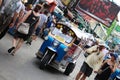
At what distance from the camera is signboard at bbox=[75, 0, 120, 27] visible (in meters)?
43.5

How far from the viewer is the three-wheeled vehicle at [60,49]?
12680 mm

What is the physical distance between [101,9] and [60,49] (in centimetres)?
3155

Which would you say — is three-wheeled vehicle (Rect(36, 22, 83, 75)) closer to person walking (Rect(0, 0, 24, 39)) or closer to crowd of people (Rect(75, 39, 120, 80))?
crowd of people (Rect(75, 39, 120, 80))

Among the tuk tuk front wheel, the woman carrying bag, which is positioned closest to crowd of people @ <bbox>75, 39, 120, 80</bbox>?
the tuk tuk front wheel

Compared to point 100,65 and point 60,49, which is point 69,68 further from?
point 100,65

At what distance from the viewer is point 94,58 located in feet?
37.9

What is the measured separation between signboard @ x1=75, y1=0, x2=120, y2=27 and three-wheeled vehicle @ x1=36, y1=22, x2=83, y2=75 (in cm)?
2944

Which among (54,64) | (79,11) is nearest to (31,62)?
(54,64)

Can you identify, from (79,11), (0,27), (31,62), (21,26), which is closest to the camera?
(0,27)

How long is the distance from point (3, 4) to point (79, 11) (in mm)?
32908

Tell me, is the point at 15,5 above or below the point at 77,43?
above

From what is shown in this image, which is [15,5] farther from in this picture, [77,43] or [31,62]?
[77,43]

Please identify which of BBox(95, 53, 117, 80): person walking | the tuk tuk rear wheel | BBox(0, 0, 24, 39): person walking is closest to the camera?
BBox(0, 0, 24, 39): person walking

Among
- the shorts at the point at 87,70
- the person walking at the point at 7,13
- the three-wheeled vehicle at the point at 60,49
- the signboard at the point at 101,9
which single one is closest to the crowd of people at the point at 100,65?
the shorts at the point at 87,70
